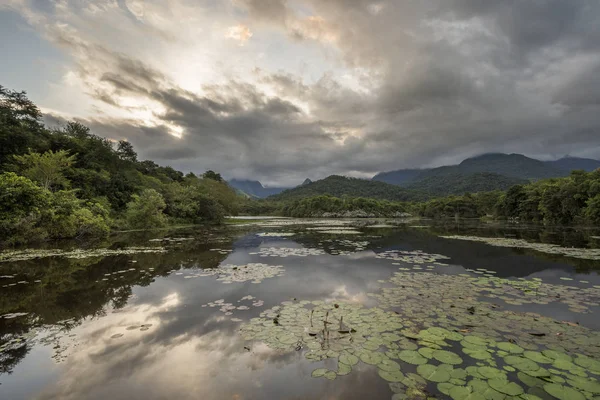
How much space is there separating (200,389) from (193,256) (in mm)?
12221

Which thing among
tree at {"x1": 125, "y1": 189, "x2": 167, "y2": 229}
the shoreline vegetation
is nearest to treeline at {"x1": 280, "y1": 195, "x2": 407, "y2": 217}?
the shoreline vegetation

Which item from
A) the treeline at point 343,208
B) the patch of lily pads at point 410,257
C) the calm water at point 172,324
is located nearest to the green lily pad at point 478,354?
the calm water at point 172,324

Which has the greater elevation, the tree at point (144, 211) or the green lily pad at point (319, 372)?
the tree at point (144, 211)

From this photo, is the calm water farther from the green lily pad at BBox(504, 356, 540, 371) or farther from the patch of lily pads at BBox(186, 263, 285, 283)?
the green lily pad at BBox(504, 356, 540, 371)

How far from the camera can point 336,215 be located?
11056cm

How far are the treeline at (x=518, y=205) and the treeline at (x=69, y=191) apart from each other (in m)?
59.2

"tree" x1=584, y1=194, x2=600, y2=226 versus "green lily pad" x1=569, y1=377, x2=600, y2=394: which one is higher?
"tree" x1=584, y1=194, x2=600, y2=226

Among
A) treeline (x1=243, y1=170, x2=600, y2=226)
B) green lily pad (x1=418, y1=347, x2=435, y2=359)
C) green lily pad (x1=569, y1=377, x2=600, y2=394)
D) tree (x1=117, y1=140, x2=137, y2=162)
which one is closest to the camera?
green lily pad (x1=569, y1=377, x2=600, y2=394)

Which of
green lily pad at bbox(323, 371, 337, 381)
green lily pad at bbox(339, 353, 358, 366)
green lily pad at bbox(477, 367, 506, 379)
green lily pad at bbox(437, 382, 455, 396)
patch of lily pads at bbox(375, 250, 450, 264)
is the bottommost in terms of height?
patch of lily pads at bbox(375, 250, 450, 264)

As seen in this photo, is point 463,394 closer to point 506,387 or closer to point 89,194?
point 506,387

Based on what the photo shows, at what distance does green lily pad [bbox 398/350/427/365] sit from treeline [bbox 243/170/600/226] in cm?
4657

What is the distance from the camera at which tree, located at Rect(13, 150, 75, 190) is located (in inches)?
1049

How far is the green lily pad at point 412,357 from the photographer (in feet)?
13.7

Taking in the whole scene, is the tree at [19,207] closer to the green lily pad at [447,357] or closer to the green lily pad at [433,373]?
the green lily pad at [433,373]
